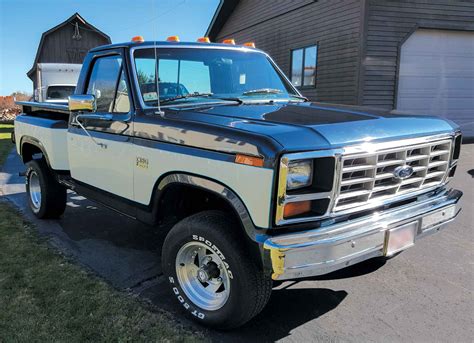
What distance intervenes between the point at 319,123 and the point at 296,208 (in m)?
0.61

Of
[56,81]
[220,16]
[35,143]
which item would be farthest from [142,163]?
[220,16]

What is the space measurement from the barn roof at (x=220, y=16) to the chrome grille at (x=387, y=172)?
15.2m

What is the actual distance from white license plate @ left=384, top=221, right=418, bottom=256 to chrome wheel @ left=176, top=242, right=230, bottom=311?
110cm

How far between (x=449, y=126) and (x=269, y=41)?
42.2 feet

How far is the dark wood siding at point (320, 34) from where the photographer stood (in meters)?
11.5

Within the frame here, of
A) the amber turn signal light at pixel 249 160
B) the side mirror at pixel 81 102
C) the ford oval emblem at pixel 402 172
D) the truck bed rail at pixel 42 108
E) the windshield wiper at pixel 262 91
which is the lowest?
the ford oval emblem at pixel 402 172

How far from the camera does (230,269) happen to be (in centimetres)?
270

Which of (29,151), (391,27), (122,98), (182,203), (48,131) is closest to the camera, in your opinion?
(182,203)

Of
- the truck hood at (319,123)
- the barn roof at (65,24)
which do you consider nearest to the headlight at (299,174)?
the truck hood at (319,123)

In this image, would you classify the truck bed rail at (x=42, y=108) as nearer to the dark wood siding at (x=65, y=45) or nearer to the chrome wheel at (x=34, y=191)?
the chrome wheel at (x=34, y=191)

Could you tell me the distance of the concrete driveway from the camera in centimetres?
297

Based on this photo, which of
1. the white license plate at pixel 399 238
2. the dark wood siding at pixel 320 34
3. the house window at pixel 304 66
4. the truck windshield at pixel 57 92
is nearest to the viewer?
the white license plate at pixel 399 238

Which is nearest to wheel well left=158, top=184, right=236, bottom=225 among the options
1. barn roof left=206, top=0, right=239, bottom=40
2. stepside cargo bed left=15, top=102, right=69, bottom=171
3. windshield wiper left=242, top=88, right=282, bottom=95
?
windshield wiper left=242, top=88, right=282, bottom=95

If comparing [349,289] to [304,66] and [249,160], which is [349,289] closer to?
[249,160]
